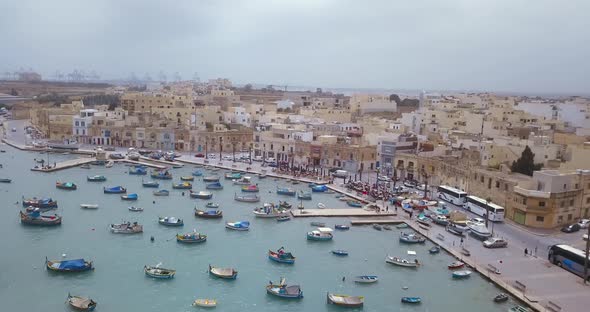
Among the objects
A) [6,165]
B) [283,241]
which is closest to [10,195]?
[6,165]

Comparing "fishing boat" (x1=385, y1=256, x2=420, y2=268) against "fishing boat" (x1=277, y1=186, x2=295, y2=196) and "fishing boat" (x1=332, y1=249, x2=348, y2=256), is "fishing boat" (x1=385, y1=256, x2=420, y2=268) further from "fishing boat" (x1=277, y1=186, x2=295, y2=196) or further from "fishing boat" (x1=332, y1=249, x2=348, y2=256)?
"fishing boat" (x1=277, y1=186, x2=295, y2=196)

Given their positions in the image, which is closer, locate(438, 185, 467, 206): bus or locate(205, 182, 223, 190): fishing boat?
locate(438, 185, 467, 206): bus

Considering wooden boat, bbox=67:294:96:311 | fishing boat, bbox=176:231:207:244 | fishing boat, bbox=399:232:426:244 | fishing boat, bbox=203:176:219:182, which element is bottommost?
wooden boat, bbox=67:294:96:311

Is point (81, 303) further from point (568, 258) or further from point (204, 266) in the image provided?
point (568, 258)

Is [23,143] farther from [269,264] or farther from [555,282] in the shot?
[555,282]

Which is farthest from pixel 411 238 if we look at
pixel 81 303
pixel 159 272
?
pixel 81 303

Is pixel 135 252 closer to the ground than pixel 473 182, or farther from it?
closer to the ground

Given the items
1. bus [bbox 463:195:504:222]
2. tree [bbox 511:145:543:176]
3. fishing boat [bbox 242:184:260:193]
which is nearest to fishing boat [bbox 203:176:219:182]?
fishing boat [bbox 242:184:260:193]
